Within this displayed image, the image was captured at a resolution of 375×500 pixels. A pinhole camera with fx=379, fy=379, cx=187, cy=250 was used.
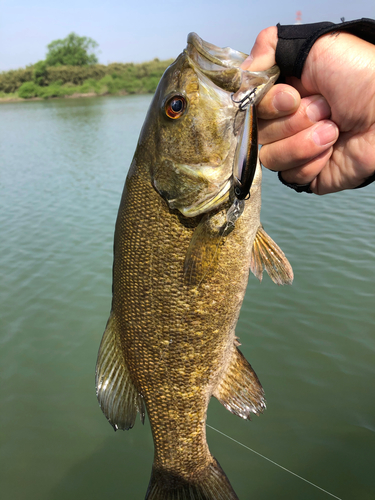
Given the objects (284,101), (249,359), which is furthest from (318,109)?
(249,359)

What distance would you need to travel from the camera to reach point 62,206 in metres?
10.7

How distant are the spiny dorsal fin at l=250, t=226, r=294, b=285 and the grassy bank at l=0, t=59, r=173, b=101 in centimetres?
6405

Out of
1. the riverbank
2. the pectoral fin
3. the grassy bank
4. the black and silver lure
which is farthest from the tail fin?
the riverbank

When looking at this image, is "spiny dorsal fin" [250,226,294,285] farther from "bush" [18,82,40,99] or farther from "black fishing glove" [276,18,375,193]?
"bush" [18,82,40,99]

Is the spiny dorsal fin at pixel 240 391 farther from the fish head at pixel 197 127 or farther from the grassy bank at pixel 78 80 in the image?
the grassy bank at pixel 78 80

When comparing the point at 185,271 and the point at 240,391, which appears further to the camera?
the point at 240,391

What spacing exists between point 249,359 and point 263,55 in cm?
379

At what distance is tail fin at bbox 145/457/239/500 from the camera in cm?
202

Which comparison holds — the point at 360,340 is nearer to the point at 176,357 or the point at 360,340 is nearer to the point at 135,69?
the point at 176,357

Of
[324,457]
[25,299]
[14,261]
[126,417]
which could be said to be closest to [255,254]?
[126,417]

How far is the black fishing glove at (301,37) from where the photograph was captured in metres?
1.70

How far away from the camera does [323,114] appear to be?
1.92 m

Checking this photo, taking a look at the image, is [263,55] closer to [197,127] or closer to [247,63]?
[247,63]

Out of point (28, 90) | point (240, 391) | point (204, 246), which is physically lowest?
point (240, 391)
